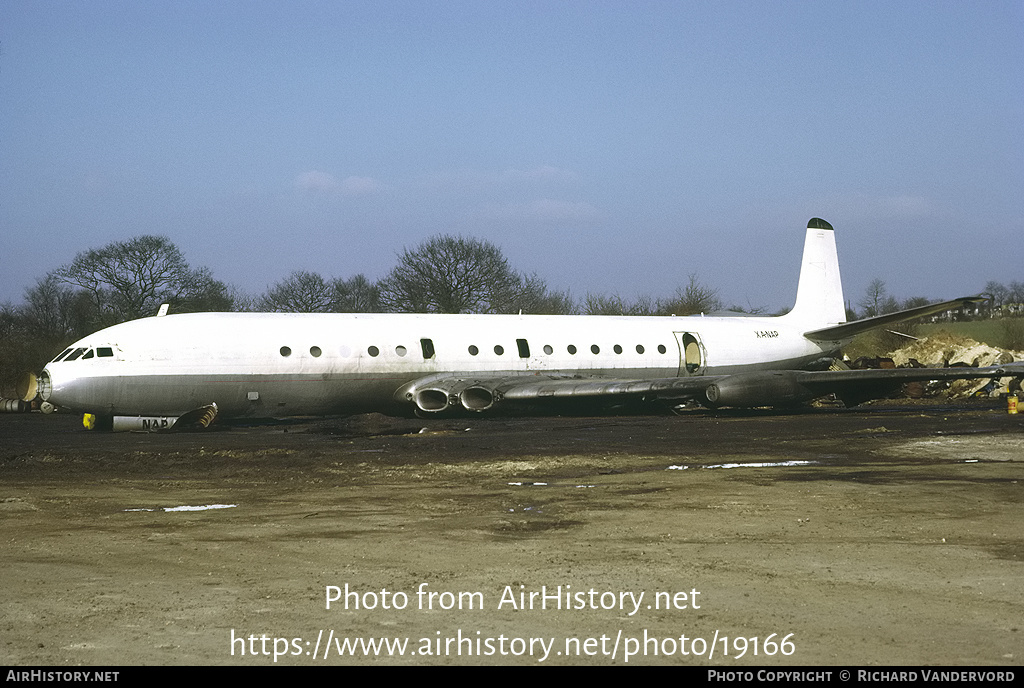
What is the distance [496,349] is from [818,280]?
12.7 metres

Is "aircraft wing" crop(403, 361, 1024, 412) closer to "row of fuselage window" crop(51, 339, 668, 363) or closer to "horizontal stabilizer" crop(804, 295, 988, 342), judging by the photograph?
"row of fuselage window" crop(51, 339, 668, 363)

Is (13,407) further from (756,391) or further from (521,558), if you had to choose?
(521,558)

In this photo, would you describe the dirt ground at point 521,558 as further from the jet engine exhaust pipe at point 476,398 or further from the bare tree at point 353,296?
the bare tree at point 353,296

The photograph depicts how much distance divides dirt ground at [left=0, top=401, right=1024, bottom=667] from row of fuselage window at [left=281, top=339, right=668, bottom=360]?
273 inches

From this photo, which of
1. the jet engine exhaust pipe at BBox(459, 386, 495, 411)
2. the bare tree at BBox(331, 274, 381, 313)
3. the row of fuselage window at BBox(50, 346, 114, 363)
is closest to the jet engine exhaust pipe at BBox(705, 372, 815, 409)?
the jet engine exhaust pipe at BBox(459, 386, 495, 411)

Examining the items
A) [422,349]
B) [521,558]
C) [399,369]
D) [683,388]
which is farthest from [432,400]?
[521,558]

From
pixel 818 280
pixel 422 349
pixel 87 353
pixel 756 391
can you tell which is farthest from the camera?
pixel 818 280

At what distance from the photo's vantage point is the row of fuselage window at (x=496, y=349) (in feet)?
74.1

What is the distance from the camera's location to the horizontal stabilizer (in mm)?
23922

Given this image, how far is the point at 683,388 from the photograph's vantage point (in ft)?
74.2

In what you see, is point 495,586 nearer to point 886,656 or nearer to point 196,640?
point 196,640

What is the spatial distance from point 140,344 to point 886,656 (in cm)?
1879

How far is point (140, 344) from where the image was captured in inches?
821
